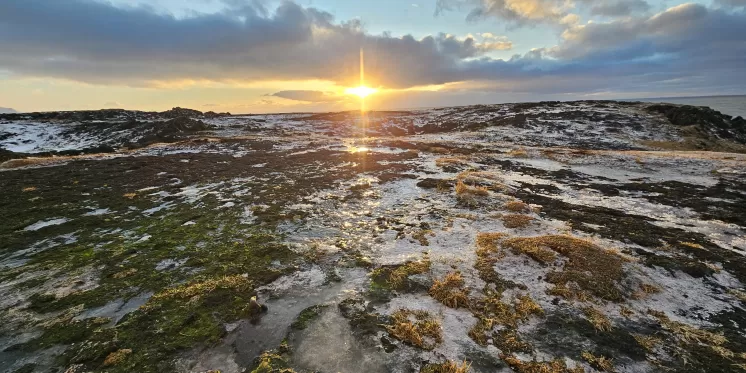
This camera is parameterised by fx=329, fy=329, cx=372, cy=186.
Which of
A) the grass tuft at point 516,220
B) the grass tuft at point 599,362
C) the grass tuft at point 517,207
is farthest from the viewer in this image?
the grass tuft at point 517,207

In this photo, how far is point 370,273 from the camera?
9.54m

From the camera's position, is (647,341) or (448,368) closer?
(448,368)

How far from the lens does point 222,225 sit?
12.9 metres

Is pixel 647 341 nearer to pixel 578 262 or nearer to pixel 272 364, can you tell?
pixel 578 262

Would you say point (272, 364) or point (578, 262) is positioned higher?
point (578, 262)

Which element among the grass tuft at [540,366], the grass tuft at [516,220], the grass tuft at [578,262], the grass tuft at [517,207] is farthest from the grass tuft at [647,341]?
the grass tuft at [517,207]

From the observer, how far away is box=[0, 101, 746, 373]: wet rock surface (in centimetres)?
647

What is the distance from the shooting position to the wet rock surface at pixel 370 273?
21.2ft

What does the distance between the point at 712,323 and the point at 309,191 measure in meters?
15.8

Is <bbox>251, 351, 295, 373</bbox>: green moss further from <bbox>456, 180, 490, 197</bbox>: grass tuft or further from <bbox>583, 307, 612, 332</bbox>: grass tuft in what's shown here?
<bbox>456, 180, 490, 197</bbox>: grass tuft

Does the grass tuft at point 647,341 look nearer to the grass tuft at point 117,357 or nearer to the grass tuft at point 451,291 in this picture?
the grass tuft at point 451,291

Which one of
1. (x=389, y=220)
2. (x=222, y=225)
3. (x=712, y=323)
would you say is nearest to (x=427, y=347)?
(x=712, y=323)

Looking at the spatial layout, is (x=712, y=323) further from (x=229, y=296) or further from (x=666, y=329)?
(x=229, y=296)

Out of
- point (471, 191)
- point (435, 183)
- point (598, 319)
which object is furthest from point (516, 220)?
point (435, 183)
